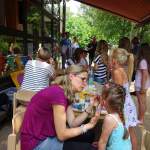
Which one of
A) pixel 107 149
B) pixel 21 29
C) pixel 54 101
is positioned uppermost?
pixel 21 29

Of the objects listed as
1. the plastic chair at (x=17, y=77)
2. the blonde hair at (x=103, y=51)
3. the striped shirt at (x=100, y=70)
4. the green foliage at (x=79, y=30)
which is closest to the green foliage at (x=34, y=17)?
the plastic chair at (x=17, y=77)

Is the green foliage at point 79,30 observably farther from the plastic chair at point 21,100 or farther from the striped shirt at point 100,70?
the plastic chair at point 21,100

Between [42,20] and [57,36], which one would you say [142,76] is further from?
[57,36]

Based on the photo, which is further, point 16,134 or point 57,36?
point 57,36

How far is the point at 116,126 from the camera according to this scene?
3.74 meters

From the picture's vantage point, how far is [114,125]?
373 centimetres

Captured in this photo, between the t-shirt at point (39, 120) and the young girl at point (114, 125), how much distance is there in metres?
0.47

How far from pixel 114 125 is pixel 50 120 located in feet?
1.89

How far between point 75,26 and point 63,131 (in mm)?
39714

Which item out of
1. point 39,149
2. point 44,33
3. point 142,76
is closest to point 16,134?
point 39,149

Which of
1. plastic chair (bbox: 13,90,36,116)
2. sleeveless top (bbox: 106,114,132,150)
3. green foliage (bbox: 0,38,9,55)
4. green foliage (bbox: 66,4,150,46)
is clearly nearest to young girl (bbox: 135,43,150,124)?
green foliage (bbox: 0,38,9,55)

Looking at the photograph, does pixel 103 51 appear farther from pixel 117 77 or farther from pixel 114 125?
pixel 114 125

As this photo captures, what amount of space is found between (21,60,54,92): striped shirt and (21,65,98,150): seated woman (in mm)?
2766

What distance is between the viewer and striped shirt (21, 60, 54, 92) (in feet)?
21.1
